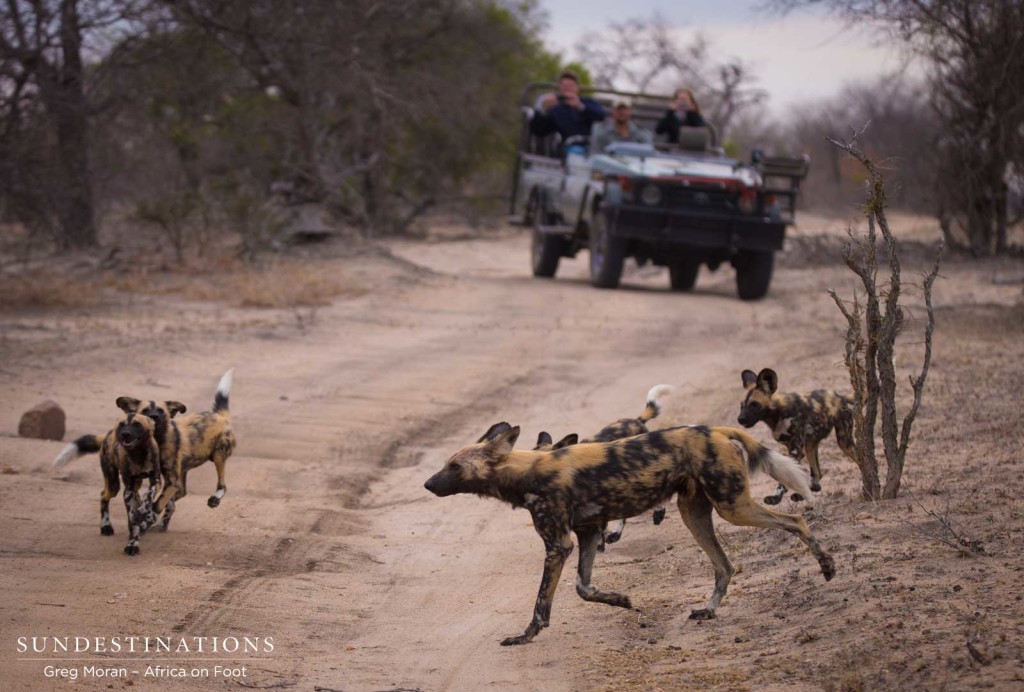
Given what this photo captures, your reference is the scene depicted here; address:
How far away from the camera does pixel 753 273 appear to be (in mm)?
16156

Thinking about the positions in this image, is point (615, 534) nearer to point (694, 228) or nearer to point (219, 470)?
point (219, 470)

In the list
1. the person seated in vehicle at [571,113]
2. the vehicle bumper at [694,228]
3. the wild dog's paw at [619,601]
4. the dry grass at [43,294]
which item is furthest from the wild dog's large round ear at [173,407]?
the person seated in vehicle at [571,113]

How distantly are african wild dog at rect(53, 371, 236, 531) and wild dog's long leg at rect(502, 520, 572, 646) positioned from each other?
7.31 ft

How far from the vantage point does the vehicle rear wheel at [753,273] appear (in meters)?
16.0

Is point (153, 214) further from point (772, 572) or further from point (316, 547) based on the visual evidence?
point (772, 572)

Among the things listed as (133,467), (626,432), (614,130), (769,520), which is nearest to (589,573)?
(769,520)

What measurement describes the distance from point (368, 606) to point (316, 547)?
0.86 m

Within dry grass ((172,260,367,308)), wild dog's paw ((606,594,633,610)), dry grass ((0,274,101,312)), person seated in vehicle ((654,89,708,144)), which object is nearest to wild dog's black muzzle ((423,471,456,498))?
wild dog's paw ((606,594,633,610))

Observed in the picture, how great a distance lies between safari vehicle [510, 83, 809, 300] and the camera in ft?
50.2

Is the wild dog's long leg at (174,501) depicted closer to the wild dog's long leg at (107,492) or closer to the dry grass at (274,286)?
the wild dog's long leg at (107,492)

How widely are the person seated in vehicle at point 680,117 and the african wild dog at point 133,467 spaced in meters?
12.1

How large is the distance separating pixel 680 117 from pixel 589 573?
42.4 feet

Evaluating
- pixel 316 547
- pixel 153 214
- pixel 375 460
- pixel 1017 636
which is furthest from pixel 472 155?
pixel 1017 636

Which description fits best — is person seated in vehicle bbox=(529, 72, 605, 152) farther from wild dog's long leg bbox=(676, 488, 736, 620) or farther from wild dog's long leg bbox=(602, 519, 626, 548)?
wild dog's long leg bbox=(676, 488, 736, 620)
